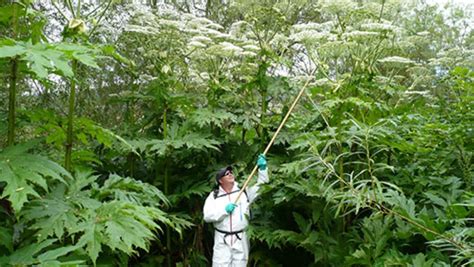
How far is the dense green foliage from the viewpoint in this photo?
2705mm

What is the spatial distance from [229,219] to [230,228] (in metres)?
0.09

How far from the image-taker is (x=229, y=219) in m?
4.87

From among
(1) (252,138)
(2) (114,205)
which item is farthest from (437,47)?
(2) (114,205)

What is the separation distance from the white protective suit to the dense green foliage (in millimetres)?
200

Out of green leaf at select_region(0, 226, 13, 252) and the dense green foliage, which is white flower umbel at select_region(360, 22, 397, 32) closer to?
the dense green foliage

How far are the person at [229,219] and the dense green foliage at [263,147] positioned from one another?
0.20 metres

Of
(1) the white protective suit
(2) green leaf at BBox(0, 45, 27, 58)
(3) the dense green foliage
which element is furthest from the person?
(2) green leaf at BBox(0, 45, 27, 58)

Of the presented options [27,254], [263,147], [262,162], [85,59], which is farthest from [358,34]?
[27,254]

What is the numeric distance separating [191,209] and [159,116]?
1.17m

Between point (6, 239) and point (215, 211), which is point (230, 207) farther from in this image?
point (6, 239)

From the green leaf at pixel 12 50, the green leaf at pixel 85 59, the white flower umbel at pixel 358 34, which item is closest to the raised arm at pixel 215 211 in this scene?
the white flower umbel at pixel 358 34

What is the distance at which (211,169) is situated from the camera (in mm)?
5488

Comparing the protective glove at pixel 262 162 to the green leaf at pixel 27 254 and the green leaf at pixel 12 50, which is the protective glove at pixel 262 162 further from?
the green leaf at pixel 12 50

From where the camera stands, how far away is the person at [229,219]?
4.84m
